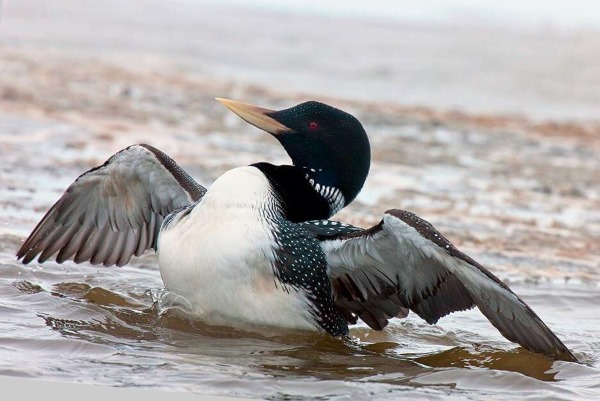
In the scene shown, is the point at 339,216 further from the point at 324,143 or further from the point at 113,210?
the point at 324,143

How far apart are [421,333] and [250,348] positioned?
1.26 m

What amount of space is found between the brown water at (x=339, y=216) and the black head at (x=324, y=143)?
2.66 ft

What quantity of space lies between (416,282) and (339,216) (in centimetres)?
319

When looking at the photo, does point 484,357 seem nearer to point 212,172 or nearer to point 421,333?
point 421,333

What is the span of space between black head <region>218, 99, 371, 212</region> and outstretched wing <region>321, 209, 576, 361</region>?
42cm

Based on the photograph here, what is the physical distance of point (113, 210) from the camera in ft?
22.7

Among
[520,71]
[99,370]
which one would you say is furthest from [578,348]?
[520,71]

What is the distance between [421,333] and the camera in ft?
21.8

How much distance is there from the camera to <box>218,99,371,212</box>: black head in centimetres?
618

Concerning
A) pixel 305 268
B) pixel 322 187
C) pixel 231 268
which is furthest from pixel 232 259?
pixel 322 187

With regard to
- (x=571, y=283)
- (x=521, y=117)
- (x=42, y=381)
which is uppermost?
(x=521, y=117)

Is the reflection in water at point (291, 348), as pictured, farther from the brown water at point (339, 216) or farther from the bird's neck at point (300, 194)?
the bird's neck at point (300, 194)

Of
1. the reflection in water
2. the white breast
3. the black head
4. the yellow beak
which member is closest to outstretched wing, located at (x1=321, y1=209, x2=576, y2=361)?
the reflection in water

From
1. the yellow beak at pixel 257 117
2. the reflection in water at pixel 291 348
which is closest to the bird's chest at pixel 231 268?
the reflection in water at pixel 291 348
